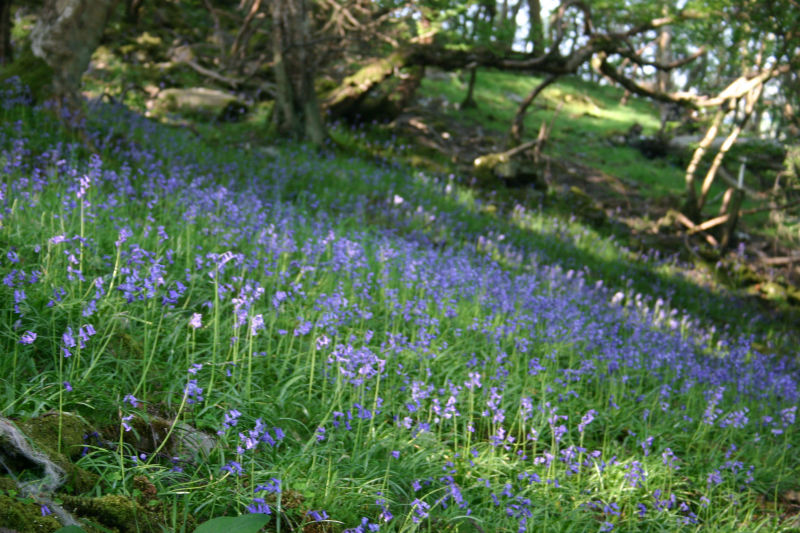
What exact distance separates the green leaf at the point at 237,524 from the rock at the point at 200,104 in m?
11.2

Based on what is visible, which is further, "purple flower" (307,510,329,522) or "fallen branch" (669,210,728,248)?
"fallen branch" (669,210,728,248)

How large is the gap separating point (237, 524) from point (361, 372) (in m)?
1.45

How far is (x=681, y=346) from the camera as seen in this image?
20.9 ft

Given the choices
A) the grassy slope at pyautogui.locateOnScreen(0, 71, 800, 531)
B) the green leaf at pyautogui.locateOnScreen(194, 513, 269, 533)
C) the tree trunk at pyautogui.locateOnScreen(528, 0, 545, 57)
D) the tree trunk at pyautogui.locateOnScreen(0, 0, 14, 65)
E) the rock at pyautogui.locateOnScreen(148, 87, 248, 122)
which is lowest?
the grassy slope at pyautogui.locateOnScreen(0, 71, 800, 531)

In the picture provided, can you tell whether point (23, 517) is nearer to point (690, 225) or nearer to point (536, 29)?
point (536, 29)

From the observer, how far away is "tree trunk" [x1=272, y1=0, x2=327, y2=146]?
1102 cm

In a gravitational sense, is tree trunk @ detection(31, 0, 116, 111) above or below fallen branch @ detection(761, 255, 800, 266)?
above

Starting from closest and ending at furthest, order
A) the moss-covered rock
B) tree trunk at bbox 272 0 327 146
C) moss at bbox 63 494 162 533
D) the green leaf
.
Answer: the green leaf, moss at bbox 63 494 162 533, the moss-covered rock, tree trunk at bbox 272 0 327 146

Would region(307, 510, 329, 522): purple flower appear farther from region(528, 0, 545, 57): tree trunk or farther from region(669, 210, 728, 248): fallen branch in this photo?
region(669, 210, 728, 248): fallen branch

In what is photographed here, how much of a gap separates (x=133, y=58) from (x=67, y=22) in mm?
7840

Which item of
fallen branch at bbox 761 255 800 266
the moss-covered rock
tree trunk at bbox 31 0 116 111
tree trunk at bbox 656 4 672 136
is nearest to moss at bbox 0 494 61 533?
the moss-covered rock

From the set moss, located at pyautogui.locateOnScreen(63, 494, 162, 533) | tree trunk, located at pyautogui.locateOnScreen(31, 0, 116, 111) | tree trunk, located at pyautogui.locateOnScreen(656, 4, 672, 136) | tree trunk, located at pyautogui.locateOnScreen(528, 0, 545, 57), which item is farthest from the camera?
tree trunk, located at pyautogui.locateOnScreen(656, 4, 672, 136)

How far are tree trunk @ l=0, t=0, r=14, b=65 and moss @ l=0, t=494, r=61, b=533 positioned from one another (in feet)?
30.7

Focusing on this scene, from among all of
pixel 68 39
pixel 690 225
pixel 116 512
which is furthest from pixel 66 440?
pixel 690 225
